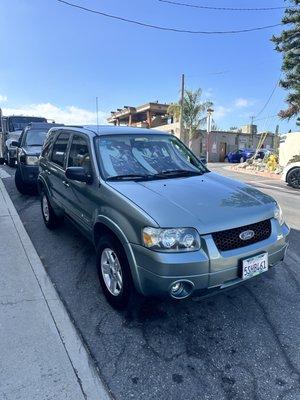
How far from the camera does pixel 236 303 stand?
11.3ft

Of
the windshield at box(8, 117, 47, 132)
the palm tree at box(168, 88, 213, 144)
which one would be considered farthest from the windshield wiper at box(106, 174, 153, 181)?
the palm tree at box(168, 88, 213, 144)

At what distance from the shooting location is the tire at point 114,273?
302 centimetres

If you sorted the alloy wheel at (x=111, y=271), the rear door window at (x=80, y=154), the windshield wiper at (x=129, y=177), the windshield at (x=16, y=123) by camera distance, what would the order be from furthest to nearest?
the windshield at (x=16, y=123) → the rear door window at (x=80, y=154) → the windshield wiper at (x=129, y=177) → the alloy wheel at (x=111, y=271)

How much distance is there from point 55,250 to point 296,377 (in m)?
3.48

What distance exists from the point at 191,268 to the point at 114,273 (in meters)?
0.97

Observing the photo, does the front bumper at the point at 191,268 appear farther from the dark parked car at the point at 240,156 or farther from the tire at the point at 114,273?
the dark parked car at the point at 240,156

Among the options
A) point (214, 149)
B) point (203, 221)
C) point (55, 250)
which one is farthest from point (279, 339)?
point (214, 149)

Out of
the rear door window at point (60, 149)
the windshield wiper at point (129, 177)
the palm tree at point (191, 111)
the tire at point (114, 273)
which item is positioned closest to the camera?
the tire at point (114, 273)

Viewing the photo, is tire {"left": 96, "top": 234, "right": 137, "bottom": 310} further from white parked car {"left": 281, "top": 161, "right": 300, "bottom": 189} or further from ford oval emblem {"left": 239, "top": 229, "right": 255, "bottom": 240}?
white parked car {"left": 281, "top": 161, "right": 300, "bottom": 189}

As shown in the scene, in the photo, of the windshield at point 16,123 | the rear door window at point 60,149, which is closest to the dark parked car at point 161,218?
the rear door window at point 60,149

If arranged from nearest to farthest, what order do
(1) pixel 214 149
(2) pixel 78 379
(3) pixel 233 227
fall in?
(2) pixel 78 379 → (3) pixel 233 227 → (1) pixel 214 149

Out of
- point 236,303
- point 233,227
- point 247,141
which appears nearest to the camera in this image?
point 233,227

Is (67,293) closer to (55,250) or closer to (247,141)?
(55,250)

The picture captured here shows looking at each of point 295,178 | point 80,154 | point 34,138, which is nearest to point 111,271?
point 80,154
